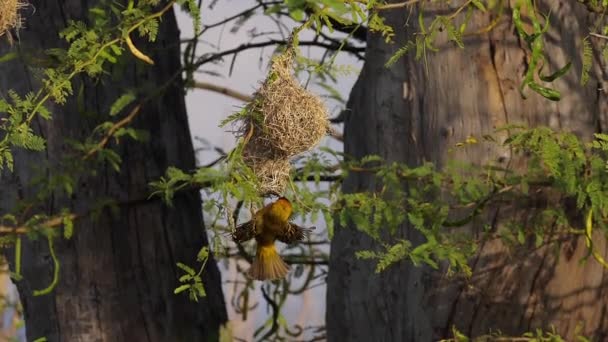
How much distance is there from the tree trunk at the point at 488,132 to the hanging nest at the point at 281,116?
80 centimetres

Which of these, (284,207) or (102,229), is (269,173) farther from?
(102,229)

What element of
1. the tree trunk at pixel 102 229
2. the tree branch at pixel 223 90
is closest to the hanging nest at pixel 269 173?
the tree trunk at pixel 102 229

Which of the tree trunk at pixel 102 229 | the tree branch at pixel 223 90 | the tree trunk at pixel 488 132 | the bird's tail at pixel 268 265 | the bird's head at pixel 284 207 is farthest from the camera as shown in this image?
the tree branch at pixel 223 90

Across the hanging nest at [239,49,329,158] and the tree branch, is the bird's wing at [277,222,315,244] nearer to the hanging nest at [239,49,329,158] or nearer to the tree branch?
the hanging nest at [239,49,329,158]

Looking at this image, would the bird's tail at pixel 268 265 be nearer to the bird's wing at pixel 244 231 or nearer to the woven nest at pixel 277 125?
the bird's wing at pixel 244 231

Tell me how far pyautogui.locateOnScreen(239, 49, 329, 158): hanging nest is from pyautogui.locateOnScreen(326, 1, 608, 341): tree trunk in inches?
31.5

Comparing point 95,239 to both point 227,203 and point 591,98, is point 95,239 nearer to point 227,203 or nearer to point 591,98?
point 227,203

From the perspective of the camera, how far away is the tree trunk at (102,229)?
4.00 metres

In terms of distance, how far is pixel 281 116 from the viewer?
2691mm

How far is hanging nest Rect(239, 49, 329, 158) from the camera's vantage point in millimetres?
2707

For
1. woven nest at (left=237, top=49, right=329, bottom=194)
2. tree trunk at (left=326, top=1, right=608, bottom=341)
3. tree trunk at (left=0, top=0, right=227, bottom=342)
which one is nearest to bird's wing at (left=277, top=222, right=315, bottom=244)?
woven nest at (left=237, top=49, right=329, bottom=194)

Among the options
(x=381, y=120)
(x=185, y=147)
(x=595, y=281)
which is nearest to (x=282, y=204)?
(x=381, y=120)

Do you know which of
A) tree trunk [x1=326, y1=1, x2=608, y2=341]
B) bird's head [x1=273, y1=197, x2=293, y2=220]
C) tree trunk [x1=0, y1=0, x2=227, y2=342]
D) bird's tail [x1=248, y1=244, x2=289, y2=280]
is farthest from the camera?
→ tree trunk [x1=0, y1=0, x2=227, y2=342]

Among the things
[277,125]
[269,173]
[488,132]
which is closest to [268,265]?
[269,173]
